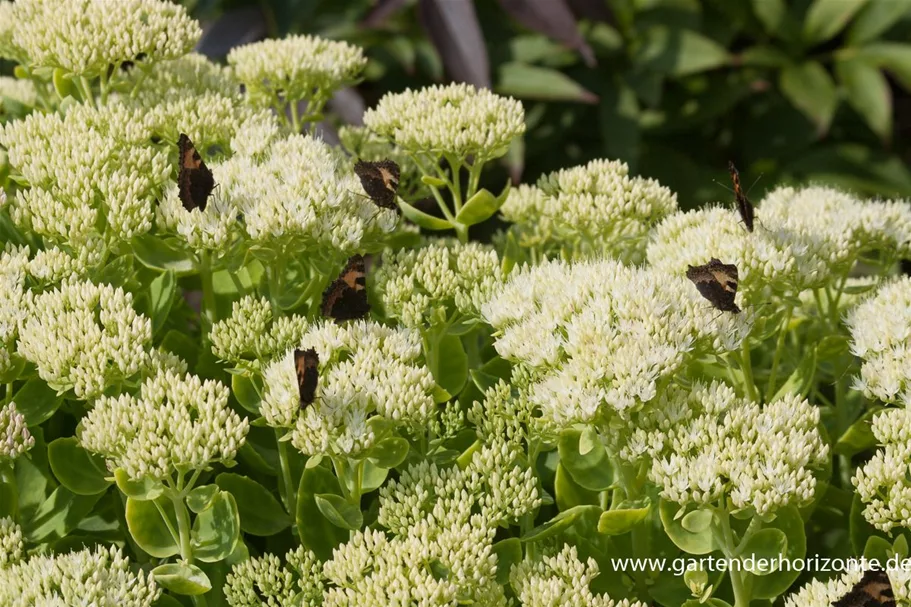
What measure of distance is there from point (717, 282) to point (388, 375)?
19.8 inches

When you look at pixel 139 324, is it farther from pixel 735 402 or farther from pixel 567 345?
pixel 735 402

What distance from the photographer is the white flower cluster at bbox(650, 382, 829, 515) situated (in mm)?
1521

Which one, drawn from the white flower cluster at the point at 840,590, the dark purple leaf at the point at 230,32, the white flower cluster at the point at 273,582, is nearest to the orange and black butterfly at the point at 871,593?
the white flower cluster at the point at 840,590

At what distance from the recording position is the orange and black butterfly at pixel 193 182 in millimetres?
1719

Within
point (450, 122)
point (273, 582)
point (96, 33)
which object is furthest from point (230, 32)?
point (273, 582)

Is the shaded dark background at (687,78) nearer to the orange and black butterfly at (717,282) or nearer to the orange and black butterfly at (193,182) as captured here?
the orange and black butterfly at (193,182)

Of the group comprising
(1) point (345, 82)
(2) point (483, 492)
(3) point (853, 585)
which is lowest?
(3) point (853, 585)

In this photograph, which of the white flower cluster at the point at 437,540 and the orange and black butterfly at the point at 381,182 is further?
the orange and black butterfly at the point at 381,182

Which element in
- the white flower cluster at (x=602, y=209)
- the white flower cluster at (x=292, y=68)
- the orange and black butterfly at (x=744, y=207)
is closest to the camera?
the orange and black butterfly at (x=744, y=207)

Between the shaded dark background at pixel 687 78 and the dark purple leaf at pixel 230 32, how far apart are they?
0.01m

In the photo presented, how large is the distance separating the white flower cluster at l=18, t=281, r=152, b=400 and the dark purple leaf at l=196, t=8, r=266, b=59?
6.35 feet

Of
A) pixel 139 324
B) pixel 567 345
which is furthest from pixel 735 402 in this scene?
pixel 139 324

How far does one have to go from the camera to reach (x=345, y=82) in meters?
2.38

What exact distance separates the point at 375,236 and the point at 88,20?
0.65m
